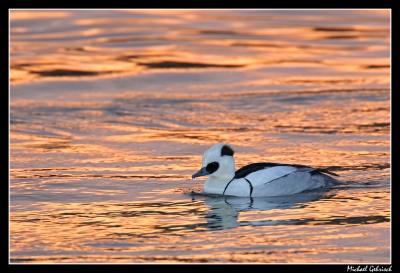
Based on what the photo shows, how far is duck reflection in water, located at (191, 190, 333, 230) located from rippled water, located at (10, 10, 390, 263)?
36 millimetres

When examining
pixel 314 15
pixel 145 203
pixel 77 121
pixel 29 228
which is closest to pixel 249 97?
pixel 77 121

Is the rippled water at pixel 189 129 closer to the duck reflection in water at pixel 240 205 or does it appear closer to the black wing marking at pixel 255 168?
the duck reflection in water at pixel 240 205

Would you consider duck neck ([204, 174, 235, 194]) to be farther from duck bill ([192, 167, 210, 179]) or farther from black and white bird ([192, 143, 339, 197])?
duck bill ([192, 167, 210, 179])

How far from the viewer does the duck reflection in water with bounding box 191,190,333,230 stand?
1327cm

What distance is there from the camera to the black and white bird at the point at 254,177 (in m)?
15.0

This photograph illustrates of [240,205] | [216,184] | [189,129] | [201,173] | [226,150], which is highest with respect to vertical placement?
[189,129]

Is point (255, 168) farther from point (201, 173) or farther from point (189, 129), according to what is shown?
point (189, 129)

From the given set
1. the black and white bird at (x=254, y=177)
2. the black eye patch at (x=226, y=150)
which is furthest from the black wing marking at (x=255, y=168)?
the black eye patch at (x=226, y=150)

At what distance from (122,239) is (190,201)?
2.30 m

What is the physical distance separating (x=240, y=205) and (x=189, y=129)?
4.41 metres

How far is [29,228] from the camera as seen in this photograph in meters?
13.0

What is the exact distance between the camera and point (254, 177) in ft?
49.4

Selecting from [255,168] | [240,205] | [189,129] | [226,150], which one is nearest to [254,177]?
[255,168]

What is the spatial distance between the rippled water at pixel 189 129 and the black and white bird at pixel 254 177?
0.21 meters
